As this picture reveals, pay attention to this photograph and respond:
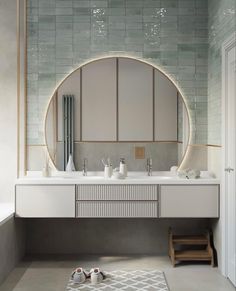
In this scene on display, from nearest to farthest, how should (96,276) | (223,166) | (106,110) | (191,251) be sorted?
(96,276), (223,166), (191,251), (106,110)

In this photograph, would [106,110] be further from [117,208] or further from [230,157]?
[230,157]

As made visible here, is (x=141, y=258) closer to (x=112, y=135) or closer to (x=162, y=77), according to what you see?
(x=112, y=135)

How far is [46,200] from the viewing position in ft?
14.2

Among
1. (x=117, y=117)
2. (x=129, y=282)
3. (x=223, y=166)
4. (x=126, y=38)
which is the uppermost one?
(x=126, y=38)

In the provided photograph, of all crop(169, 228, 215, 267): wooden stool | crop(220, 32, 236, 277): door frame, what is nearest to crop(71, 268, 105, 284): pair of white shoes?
crop(169, 228, 215, 267): wooden stool

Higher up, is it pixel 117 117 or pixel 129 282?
pixel 117 117

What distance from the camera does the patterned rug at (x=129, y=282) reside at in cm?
380

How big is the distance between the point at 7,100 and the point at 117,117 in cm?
118

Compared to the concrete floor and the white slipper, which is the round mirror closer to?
the concrete floor

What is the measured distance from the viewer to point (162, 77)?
185 inches

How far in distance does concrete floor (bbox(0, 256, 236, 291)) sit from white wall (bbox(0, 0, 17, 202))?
0.93 m

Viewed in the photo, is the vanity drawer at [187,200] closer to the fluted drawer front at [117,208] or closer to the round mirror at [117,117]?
the fluted drawer front at [117,208]

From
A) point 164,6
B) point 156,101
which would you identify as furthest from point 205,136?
point 164,6

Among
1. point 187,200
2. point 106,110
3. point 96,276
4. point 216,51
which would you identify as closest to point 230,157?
point 187,200
